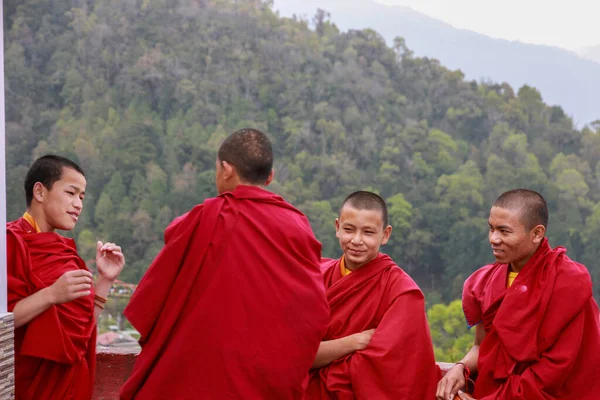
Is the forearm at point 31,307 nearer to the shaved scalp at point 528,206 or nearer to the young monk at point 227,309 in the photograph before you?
the young monk at point 227,309

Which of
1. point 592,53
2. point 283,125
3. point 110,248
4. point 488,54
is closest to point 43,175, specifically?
point 110,248

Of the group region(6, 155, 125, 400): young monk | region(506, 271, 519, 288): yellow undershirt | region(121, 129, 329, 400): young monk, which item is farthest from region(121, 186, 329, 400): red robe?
region(506, 271, 519, 288): yellow undershirt

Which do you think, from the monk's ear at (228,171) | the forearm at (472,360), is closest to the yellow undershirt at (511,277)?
the forearm at (472,360)

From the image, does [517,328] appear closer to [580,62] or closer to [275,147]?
[275,147]

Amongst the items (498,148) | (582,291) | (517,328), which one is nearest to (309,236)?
(517,328)

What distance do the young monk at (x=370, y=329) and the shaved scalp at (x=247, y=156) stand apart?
54cm

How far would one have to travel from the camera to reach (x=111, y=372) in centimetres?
402

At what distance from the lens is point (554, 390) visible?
3.04 m

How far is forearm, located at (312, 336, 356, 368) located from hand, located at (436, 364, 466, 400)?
40cm

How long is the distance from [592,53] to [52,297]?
72215mm

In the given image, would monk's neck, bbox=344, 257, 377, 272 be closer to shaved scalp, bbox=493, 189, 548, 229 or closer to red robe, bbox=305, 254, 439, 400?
red robe, bbox=305, 254, 439, 400

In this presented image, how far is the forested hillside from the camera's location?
42.8 metres

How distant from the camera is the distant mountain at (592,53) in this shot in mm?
67375

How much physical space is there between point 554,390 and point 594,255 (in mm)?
41315
